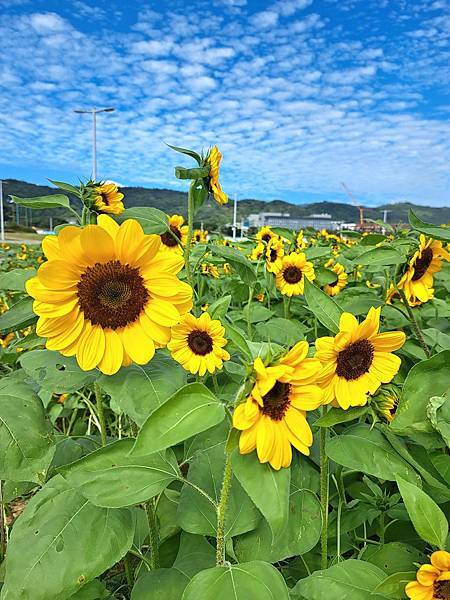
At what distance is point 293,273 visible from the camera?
3.52m

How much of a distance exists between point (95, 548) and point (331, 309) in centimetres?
84

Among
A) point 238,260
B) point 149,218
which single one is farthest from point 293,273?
point 149,218

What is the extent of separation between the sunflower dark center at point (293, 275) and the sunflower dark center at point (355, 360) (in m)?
2.11

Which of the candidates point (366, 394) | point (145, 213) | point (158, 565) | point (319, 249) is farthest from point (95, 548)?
point (319, 249)

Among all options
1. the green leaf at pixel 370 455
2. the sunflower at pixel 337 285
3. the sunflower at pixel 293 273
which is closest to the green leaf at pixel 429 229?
the green leaf at pixel 370 455

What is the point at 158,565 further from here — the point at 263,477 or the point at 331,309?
the point at 331,309

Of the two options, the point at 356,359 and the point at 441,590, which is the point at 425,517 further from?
the point at 356,359

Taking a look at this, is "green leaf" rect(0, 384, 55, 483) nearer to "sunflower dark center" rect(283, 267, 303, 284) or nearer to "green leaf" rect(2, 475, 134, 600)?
"green leaf" rect(2, 475, 134, 600)

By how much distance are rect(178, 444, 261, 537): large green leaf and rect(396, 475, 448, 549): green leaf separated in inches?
15.8

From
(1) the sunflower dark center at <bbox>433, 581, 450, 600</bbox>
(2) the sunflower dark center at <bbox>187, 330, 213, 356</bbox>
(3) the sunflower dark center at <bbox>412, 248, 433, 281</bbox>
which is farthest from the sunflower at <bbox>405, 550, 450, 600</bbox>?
(2) the sunflower dark center at <bbox>187, 330, 213, 356</bbox>

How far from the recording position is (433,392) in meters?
1.30

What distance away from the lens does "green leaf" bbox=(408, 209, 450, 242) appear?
151 cm

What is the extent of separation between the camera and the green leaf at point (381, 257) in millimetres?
1816

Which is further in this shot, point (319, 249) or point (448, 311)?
point (319, 249)
